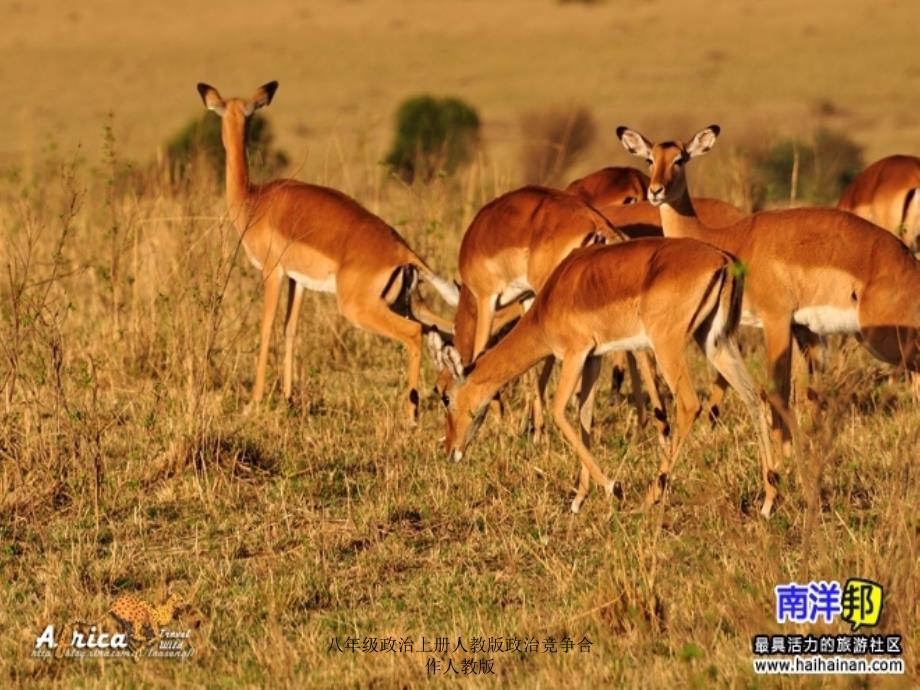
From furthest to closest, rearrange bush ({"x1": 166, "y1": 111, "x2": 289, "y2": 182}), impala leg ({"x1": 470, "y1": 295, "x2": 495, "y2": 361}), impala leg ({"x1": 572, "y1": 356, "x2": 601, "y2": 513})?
1. bush ({"x1": 166, "y1": 111, "x2": 289, "y2": 182})
2. impala leg ({"x1": 470, "y1": 295, "x2": 495, "y2": 361})
3. impala leg ({"x1": 572, "y1": 356, "x2": 601, "y2": 513})

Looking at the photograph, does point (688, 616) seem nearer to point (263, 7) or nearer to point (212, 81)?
point (212, 81)

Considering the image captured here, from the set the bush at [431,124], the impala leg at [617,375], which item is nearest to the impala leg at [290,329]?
the impala leg at [617,375]

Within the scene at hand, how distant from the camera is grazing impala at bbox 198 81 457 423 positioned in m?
9.00

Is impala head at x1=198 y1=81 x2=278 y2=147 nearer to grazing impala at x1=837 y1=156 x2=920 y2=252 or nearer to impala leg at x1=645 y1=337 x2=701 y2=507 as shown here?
grazing impala at x1=837 y1=156 x2=920 y2=252

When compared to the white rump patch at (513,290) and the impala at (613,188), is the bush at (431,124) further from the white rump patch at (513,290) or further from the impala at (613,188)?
the white rump patch at (513,290)

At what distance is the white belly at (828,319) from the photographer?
7.55 metres

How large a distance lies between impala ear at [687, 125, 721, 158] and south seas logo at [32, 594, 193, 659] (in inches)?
153

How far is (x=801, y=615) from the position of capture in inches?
198

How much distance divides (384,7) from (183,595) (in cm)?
3452

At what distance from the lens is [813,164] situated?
1823cm

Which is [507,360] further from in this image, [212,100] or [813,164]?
[813,164]

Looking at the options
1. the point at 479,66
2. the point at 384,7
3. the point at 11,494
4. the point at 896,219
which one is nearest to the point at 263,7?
the point at 384,7

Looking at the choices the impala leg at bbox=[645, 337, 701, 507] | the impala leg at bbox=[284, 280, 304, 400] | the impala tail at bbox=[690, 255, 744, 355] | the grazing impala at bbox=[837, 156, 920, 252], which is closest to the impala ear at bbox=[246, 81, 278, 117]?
the impala leg at bbox=[284, 280, 304, 400]

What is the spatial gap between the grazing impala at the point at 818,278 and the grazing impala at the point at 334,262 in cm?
155
